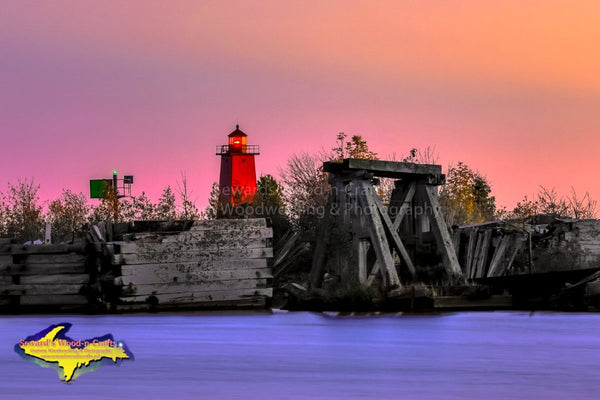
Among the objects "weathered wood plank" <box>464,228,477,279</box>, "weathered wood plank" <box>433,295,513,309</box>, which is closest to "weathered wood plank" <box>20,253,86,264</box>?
"weathered wood plank" <box>433,295,513,309</box>

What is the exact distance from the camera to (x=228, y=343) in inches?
1041

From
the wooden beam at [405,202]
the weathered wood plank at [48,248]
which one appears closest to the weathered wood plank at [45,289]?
the weathered wood plank at [48,248]

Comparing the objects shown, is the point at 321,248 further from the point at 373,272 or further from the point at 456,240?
the point at 456,240

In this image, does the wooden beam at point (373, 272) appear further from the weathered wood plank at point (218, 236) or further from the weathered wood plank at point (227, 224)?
the weathered wood plank at point (227, 224)

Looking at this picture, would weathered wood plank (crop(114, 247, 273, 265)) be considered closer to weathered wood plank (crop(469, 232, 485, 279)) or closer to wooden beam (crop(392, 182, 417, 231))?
wooden beam (crop(392, 182, 417, 231))

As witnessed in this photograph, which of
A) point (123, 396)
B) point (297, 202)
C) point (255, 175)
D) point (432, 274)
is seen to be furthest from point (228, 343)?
point (255, 175)

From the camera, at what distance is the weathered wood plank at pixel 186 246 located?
30.8 metres

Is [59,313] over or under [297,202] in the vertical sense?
under

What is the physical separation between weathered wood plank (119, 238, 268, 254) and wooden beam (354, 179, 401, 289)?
2850 millimetres

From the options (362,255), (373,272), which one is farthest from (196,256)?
(373,272)

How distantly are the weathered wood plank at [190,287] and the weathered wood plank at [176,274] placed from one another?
92mm

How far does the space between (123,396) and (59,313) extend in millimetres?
16067

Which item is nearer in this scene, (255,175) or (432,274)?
(432,274)

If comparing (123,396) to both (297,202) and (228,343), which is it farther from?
(297,202)
